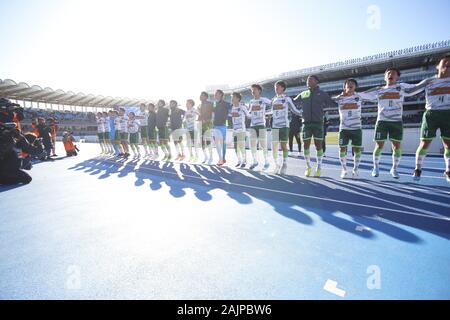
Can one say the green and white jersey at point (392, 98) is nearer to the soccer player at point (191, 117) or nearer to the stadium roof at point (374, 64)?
the soccer player at point (191, 117)

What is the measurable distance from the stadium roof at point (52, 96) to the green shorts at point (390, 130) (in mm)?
45129

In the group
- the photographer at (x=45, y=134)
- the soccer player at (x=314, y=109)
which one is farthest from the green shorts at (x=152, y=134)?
the soccer player at (x=314, y=109)

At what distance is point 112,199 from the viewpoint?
407 centimetres

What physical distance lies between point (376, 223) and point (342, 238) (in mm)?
660

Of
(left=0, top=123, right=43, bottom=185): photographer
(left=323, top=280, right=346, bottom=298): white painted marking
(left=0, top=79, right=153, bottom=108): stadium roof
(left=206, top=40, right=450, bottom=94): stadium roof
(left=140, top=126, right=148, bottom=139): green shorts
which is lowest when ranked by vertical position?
(left=323, top=280, right=346, bottom=298): white painted marking

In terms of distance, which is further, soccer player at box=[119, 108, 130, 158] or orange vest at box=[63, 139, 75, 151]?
orange vest at box=[63, 139, 75, 151]

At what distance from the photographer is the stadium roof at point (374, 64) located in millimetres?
34969

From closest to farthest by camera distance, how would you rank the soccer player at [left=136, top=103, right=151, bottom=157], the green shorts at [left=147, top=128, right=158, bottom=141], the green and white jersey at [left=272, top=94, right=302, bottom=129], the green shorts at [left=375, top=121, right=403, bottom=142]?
1. the green shorts at [left=375, top=121, right=403, bottom=142]
2. the green and white jersey at [left=272, top=94, right=302, bottom=129]
3. the green shorts at [left=147, top=128, right=158, bottom=141]
4. the soccer player at [left=136, top=103, right=151, bottom=157]

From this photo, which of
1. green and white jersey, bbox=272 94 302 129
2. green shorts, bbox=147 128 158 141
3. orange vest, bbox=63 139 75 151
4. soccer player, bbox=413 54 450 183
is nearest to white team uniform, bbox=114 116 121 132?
green shorts, bbox=147 128 158 141

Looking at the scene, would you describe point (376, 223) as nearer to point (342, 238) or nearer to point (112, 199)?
point (342, 238)

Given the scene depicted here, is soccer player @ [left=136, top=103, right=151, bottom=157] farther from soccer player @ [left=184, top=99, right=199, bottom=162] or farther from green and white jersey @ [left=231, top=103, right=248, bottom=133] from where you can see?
green and white jersey @ [left=231, top=103, right=248, bottom=133]

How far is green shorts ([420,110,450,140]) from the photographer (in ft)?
13.2

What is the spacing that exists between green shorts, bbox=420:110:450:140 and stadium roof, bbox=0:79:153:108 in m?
45.8

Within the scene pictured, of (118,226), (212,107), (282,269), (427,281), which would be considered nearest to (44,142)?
(212,107)
